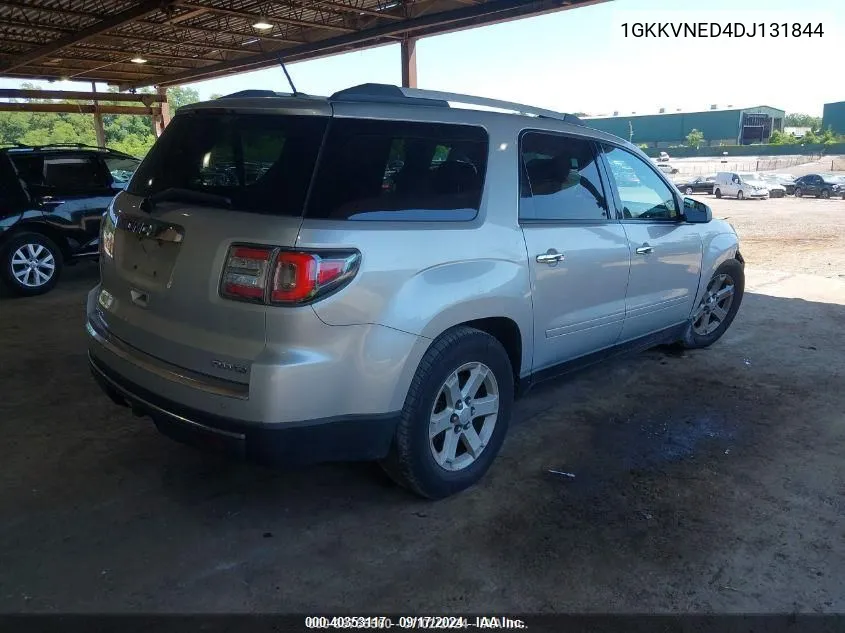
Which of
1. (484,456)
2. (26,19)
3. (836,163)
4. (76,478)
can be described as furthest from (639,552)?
(836,163)

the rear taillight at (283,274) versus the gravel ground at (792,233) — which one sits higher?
the rear taillight at (283,274)

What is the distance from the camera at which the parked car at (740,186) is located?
3042 centimetres

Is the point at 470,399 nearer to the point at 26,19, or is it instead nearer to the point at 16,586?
the point at 16,586

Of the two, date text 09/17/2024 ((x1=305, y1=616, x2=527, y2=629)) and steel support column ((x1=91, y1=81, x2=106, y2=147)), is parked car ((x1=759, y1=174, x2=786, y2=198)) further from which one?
date text 09/17/2024 ((x1=305, y1=616, x2=527, y2=629))

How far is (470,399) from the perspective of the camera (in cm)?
315

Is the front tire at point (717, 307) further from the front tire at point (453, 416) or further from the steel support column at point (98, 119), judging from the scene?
the steel support column at point (98, 119)

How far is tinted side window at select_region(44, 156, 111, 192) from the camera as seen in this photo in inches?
300

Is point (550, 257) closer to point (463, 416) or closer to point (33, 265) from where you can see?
point (463, 416)

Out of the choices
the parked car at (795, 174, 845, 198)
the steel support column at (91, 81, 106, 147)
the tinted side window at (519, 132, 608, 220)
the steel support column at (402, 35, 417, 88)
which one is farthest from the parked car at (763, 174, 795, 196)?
the tinted side window at (519, 132, 608, 220)

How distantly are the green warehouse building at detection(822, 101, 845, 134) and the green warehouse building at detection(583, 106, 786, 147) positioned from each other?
5836 mm

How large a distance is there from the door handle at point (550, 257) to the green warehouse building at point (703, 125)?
70.0 meters

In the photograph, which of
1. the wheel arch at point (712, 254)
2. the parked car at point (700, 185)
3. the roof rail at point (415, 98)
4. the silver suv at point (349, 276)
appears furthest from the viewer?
the parked car at point (700, 185)

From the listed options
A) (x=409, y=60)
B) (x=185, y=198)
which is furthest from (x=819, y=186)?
(x=185, y=198)

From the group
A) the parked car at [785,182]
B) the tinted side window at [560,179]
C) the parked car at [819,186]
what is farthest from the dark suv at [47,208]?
the parked car at [819,186]
